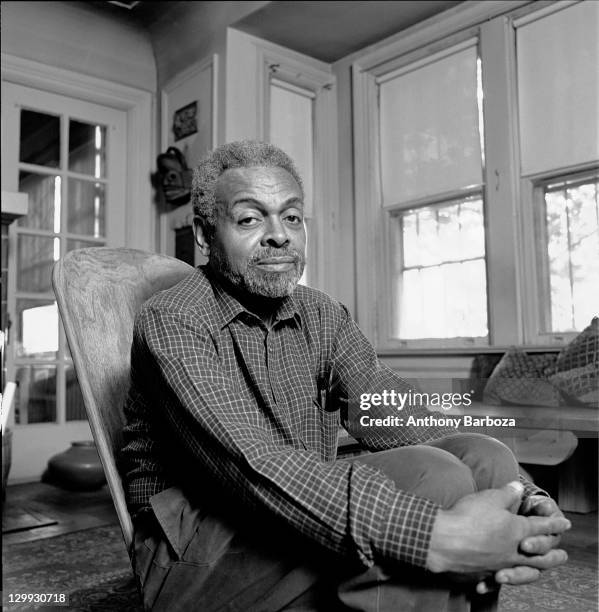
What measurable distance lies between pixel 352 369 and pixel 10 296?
10.1 feet

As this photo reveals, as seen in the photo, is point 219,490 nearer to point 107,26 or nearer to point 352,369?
point 352,369

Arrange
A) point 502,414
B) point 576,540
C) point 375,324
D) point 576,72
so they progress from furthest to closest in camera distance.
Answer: point 375,324 < point 576,72 < point 576,540 < point 502,414

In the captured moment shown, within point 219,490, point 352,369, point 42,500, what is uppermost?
point 352,369

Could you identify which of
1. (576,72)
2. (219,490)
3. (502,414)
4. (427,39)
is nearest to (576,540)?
(502,414)

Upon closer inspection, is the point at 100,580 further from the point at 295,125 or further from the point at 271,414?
the point at 295,125

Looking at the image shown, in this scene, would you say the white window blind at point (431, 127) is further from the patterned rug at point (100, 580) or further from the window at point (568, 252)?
the patterned rug at point (100, 580)

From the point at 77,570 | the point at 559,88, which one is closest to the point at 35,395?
the point at 77,570

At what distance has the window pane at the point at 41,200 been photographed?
158 inches

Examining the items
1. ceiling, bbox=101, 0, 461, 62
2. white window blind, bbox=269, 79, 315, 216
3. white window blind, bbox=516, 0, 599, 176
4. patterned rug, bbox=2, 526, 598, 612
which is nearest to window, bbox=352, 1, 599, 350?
white window blind, bbox=516, 0, 599, 176

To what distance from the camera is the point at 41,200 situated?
4062 millimetres

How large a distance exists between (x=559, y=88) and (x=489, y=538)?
2.99m

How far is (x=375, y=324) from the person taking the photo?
4.14 metres

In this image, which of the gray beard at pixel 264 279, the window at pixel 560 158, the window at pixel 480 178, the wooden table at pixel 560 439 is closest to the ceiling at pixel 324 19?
the window at pixel 480 178

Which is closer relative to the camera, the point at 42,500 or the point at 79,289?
the point at 79,289
